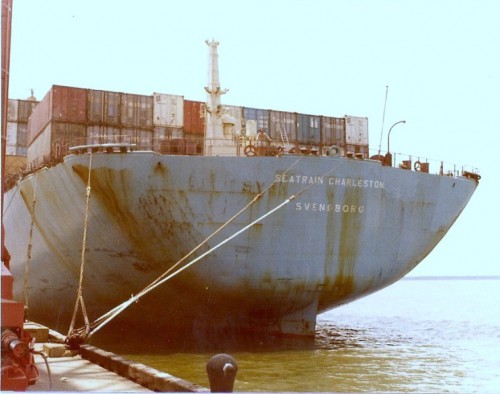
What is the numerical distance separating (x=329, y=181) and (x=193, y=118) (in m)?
8.86

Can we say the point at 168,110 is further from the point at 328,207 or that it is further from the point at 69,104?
the point at 328,207

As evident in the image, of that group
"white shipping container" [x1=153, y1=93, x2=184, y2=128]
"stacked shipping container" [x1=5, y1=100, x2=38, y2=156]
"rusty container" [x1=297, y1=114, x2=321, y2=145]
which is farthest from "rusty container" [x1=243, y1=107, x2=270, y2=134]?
"stacked shipping container" [x1=5, y1=100, x2=38, y2=156]

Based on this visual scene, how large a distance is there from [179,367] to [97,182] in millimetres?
5379

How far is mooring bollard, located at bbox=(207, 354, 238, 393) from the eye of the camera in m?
7.03

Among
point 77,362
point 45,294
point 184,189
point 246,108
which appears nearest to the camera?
point 77,362

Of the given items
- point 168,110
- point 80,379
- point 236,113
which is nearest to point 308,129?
point 236,113

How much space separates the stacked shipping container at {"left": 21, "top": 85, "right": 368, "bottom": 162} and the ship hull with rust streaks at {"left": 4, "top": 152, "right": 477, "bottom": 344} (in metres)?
2.87

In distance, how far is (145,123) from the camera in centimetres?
2480

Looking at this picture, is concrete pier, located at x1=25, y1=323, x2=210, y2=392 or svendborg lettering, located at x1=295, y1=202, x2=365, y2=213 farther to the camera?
svendborg lettering, located at x1=295, y1=202, x2=365, y2=213

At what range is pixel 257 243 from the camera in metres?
17.7

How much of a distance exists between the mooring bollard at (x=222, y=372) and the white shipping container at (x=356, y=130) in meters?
21.7

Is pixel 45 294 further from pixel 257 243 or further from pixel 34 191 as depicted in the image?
pixel 257 243

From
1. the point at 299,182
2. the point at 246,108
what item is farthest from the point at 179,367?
the point at 246,108

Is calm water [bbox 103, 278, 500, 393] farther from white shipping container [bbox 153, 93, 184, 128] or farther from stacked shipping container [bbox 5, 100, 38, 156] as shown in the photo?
stacked shipping container [bbox 5, 100, 38, 156]
